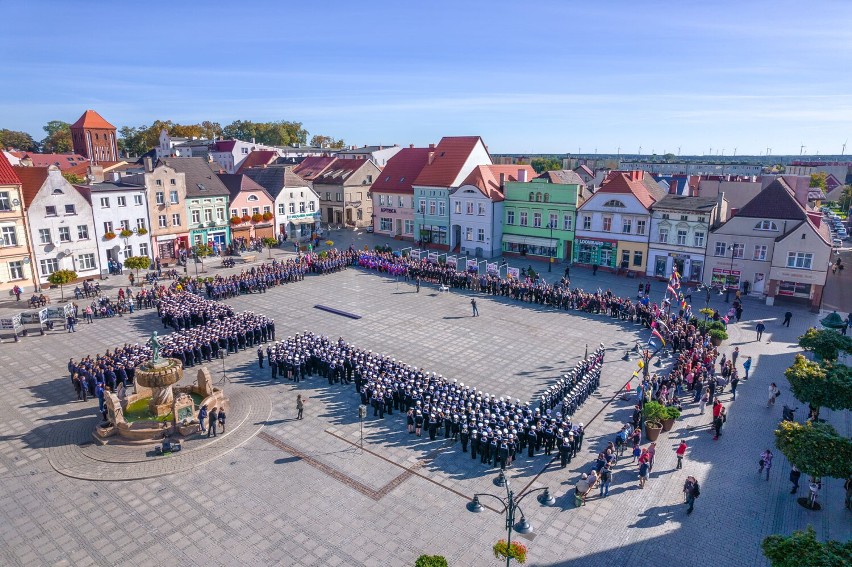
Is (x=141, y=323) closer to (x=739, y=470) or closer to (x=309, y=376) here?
(x=309, y=376)

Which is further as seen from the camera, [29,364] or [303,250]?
[303,250]

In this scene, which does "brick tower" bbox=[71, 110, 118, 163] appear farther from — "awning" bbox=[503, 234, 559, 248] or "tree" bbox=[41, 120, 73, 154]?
"awning" bbox=[503, 234, 559, 248]

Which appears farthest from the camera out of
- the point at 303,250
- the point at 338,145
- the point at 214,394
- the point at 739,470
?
the point at 338,145

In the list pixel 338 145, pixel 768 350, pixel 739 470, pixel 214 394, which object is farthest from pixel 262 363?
pixel 338 145

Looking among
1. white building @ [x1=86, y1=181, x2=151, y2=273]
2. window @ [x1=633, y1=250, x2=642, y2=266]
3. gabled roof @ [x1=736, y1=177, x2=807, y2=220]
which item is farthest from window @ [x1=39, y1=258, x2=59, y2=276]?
gabled roof @ [x1=736, y1=177, x2=807, y2=220]

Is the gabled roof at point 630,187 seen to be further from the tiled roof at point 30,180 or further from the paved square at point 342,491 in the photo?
the tiled roof at point 30,180

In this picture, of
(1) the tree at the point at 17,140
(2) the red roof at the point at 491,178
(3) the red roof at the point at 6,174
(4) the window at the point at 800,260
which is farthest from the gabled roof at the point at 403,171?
(1) the tree at the point at 17,140

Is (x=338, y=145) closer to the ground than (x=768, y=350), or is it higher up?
higher up
